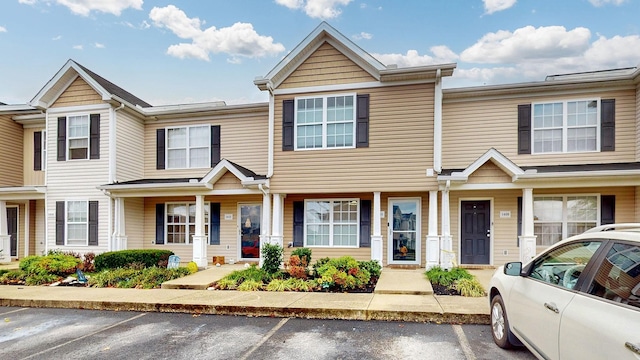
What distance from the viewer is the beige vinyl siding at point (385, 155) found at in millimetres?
10133

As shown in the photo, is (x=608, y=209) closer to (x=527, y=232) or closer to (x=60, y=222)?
(x=527, y=232)

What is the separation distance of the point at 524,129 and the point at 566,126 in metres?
1.11

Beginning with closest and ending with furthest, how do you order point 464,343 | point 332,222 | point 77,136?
1. point 464,343
2. point 332,222
3. point 77,136

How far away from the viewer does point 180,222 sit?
13039 millimetres

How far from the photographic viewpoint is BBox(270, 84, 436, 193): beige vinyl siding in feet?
33.2

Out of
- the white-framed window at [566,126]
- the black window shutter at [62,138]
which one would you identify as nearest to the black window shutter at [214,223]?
the black window shutter at [62,138]

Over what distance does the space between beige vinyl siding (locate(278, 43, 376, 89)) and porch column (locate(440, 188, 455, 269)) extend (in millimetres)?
4076

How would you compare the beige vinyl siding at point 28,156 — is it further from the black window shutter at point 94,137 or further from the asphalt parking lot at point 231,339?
the asphalt parking lot at point 231,339

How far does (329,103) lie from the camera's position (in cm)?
1074

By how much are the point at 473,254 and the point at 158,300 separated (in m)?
8.82

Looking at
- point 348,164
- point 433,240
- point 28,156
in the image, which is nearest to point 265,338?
point 433,240

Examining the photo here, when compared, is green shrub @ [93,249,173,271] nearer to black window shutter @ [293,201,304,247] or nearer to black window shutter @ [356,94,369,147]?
black window shutter @ [293,201,304,247]

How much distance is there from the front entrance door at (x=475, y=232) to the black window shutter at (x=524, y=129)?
74.7 inches

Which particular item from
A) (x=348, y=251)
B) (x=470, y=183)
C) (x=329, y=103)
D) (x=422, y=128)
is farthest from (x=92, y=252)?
(x=470, y=183)
